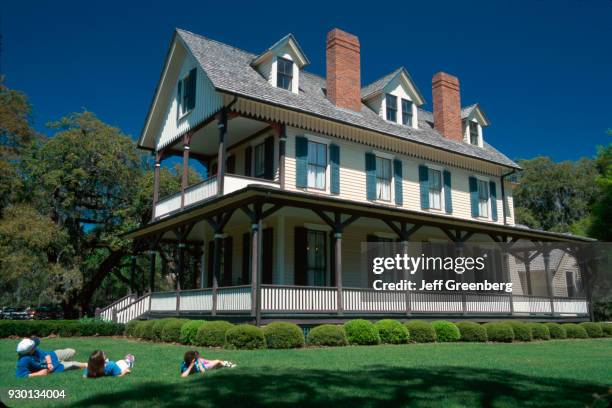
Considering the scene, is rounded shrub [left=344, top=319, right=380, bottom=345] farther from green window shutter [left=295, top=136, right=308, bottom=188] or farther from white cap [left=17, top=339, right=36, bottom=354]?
white cap [left=17, top=339, right=36, bottom=354]

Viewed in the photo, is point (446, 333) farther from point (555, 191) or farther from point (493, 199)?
point (555, 191)

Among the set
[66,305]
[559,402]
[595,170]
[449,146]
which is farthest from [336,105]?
[595,170]

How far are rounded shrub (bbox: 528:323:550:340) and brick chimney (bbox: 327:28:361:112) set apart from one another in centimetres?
1079

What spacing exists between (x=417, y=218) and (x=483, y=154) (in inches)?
360

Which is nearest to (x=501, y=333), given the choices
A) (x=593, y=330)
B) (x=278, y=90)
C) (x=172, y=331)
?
(x=593, y=330)

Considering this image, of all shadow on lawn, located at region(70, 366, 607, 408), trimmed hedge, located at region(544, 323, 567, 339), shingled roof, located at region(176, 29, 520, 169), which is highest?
shingled roof, located at region(176, 29, 520, 169)

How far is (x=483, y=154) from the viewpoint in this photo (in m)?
26.5

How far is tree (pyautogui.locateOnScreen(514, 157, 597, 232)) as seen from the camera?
54656 millimetres

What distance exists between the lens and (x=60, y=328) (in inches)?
786

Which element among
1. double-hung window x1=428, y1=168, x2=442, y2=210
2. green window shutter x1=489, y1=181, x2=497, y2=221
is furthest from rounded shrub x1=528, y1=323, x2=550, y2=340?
green window shutter x1=489, y1=181, x2=497, y2=221

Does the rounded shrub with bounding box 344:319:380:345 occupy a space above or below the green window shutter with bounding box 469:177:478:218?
below

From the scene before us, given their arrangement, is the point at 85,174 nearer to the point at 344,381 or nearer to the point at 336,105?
the point at 336,105

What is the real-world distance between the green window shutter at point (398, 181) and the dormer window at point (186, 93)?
337 inches

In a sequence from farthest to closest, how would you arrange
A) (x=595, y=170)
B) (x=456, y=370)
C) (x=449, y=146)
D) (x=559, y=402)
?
(x=595, y=170), (x=449, y=146), (x=456, y=370), (x=559, y=402)
